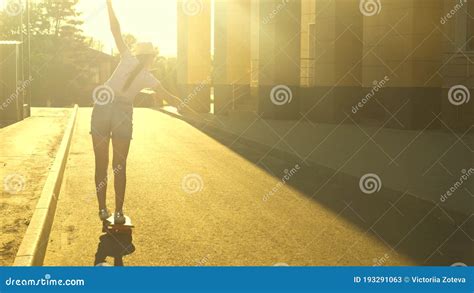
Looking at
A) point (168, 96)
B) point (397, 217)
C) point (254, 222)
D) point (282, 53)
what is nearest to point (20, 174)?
point (254, 222)

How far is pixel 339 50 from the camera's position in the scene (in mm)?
25016

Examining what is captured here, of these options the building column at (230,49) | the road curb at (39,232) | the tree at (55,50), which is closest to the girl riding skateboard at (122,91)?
the road curb at (39,232)

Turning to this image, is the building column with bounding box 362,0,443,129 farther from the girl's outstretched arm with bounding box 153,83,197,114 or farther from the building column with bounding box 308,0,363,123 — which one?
the girl's outstretched arm with bounding box 153,83,197,114

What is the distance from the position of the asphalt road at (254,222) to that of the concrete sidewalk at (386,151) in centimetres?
35

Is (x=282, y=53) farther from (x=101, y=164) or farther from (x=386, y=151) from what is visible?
(x=101, y=164)

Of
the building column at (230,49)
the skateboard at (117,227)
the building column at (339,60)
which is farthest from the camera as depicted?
the building column at (230,49)

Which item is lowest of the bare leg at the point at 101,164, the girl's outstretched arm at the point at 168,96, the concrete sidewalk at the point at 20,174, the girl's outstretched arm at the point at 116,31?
the concrete sidewalk at the point at 20,174

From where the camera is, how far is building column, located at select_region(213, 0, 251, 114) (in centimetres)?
3347

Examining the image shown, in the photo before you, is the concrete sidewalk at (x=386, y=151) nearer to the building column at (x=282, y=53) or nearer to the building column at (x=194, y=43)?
the building column at (x=282, y=53)

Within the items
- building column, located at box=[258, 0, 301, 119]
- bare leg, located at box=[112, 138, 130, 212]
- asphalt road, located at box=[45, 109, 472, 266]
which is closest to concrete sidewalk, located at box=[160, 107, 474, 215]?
asphalt road, located at box=[45, 109, 472, 266]

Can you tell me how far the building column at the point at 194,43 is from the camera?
36.2 metres

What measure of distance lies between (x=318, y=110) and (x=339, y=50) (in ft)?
6.87

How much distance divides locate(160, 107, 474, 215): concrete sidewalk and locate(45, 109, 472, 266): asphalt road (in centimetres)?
35
